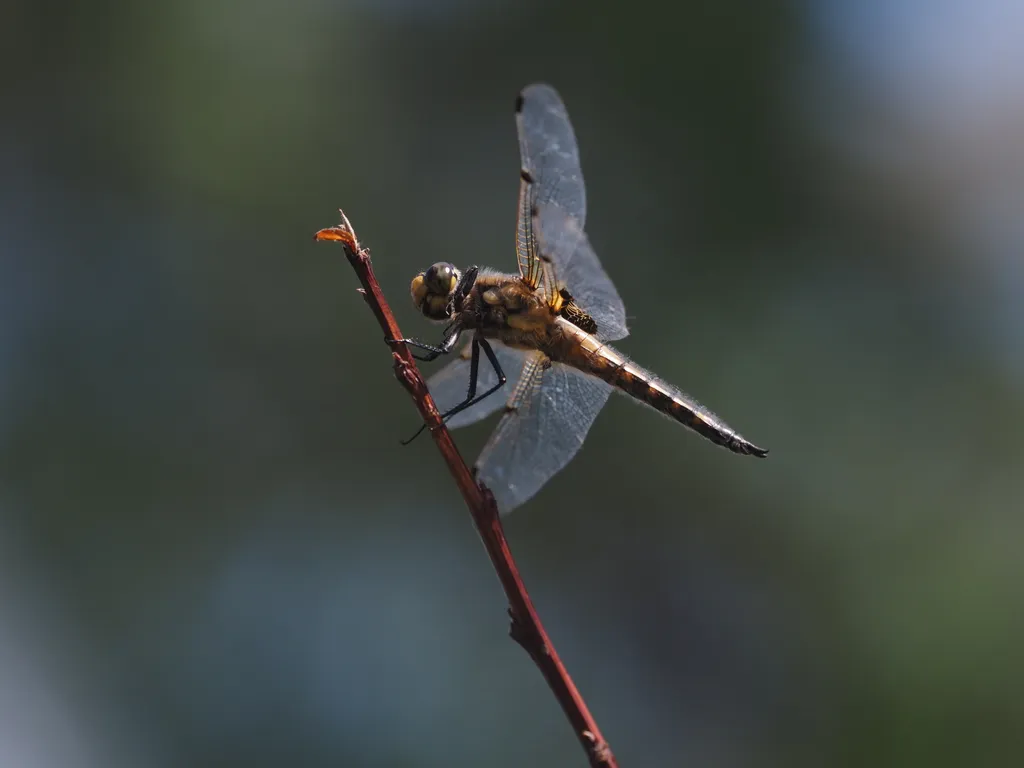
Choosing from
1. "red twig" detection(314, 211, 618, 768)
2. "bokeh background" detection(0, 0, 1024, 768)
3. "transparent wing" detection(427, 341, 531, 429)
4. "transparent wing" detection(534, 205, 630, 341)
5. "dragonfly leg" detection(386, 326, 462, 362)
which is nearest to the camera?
"red twig" detection(314, 211, 618, 768)

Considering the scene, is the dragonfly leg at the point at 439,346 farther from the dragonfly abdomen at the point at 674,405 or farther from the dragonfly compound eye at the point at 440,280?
the dragonfly abdomen at the point at 674,405

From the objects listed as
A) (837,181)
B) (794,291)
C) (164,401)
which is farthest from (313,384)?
(837,181)

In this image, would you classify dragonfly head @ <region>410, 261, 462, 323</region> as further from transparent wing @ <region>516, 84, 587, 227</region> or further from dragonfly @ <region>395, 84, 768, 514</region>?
transparent wing @ <region>516, 84, 587, 227</region>

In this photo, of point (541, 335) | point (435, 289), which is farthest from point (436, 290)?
point (541, 335)

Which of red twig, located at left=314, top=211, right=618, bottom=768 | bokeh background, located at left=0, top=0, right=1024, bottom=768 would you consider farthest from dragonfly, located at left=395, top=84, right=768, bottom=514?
bokeh background, located at left=0, top=0, right=1024, bottom=768

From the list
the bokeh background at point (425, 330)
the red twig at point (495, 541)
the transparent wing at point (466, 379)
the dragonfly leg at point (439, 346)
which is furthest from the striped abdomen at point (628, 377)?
the bokeh background at point (425, 330)

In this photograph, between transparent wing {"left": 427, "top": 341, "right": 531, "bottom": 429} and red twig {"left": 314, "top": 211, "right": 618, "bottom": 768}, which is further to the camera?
transparent wing {"left": 427, "top": 341, "right": 531, "bottom": 429}
